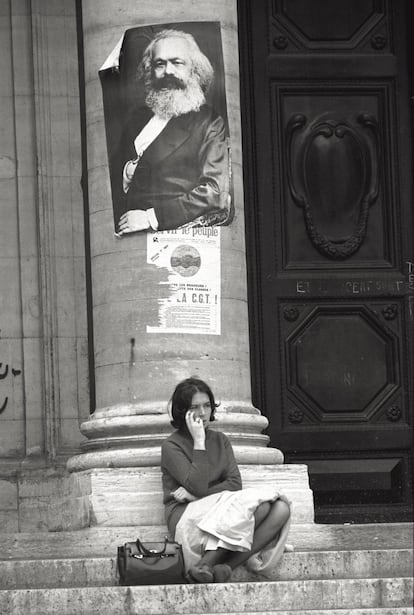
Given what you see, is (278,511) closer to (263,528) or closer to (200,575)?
(263,528)

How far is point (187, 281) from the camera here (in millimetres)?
13000

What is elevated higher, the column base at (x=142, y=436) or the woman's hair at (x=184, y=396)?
the woman's hair at (x=184, y=396)

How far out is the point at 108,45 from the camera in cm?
1342

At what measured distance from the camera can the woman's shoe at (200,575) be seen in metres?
10.9

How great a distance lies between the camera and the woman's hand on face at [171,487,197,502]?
11828 mm

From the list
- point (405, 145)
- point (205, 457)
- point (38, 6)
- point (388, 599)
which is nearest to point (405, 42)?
point (405, 145)

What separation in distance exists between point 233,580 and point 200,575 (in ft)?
1.70

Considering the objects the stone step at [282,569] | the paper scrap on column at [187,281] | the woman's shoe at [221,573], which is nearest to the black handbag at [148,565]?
the woman's shoe at [221,573]

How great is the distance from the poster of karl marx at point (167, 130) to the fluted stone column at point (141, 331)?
113 mm

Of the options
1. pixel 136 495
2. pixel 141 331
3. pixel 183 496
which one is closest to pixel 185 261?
pixel 141 331

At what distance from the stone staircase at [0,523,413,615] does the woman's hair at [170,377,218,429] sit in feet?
2.90

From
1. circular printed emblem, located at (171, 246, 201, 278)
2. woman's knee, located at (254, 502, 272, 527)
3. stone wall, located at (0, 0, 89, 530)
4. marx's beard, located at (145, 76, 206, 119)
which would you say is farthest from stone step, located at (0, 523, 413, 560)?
marx's beard, located at (145, 76, 206, 119)

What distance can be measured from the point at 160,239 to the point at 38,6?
312 cm

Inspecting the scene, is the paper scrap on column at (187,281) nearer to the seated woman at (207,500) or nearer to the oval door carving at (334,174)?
the seated woman at (207,500)
